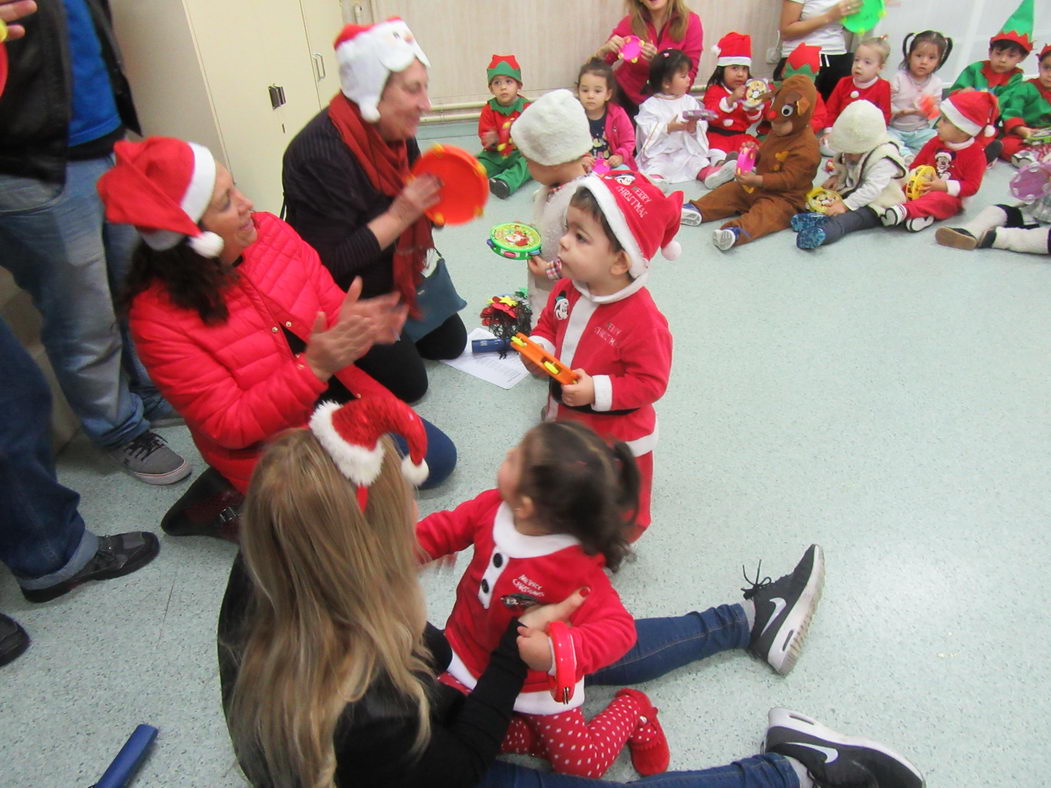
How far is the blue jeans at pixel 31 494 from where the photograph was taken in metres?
1.31

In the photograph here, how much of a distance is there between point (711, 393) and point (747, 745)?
1.11m

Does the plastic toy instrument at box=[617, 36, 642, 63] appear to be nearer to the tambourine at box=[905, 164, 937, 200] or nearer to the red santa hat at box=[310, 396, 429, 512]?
the tambourine at box=[905, 164, 937, 200]

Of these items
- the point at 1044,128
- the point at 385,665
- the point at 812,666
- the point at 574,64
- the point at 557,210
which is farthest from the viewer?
the point at 574,64

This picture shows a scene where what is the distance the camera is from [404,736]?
813 millimetres

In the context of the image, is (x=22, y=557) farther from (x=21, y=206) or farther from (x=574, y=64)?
(x=574, y=64)

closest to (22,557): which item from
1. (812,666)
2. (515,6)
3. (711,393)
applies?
(812,666)

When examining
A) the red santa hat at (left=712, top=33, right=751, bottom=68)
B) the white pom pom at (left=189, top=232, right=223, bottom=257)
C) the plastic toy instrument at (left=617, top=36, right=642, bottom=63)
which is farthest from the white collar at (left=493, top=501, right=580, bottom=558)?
the red santa hat at (left=712, top=33, right=751, bottom=68)

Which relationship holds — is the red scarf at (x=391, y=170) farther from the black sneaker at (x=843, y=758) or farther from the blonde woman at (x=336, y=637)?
the black sneaker at (x=843, y=758)

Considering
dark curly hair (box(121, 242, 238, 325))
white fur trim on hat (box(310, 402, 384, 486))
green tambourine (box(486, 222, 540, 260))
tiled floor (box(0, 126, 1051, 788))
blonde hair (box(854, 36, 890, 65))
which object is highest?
white fur trim on hat (box(310, 402, 384, 486))

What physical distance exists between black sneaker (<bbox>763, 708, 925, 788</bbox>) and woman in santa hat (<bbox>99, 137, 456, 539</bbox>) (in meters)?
1.09

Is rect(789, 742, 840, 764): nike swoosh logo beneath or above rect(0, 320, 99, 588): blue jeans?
beneath

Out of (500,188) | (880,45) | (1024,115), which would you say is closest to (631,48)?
(500,188)

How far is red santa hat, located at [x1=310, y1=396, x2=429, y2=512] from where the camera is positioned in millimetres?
774

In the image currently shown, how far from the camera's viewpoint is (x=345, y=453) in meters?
0.77
